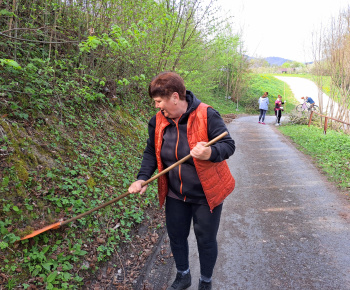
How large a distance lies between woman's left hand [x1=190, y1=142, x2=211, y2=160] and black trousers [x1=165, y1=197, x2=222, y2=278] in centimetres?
54

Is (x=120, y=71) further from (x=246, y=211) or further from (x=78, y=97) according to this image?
(x=246, y=211)

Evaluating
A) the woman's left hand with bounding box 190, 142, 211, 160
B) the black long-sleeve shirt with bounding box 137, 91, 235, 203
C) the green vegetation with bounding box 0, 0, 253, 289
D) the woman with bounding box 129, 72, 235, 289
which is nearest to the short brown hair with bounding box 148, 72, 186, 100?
the woman with bounding box 129, 72, 235, 289

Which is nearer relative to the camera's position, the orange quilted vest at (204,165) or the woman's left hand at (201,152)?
the woman's left hand at (201,152)

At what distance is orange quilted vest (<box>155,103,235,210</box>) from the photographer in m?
2.07

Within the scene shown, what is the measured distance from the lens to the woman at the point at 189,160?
2.06 m

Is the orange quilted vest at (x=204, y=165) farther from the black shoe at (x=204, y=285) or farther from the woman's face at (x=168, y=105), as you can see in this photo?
the black shoe at (x=204, y=285)

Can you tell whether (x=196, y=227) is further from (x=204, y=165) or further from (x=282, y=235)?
(x=282, y=235)

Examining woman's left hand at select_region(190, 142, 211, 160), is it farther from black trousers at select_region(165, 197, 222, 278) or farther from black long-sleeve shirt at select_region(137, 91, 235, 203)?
black trousers at select_region(165, 197, 222, 278)

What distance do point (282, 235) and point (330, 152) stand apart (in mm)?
5524

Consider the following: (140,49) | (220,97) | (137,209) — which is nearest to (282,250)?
A: (137,209)

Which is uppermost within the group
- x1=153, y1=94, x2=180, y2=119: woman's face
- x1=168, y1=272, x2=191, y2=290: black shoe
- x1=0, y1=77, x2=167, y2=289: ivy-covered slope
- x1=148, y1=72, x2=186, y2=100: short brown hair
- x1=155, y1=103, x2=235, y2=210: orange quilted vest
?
x1=148, y1=72, x2=186, y2=100: short brown hair

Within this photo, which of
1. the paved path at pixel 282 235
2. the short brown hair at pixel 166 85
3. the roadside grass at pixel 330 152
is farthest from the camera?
the roadside grass at pixel 330 152

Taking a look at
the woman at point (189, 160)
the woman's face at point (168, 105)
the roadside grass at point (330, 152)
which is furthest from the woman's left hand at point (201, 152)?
the roadside grass at point (330, 152)

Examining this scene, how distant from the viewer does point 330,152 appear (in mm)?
7992
